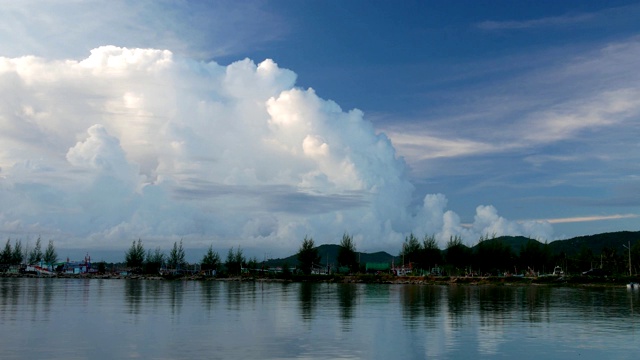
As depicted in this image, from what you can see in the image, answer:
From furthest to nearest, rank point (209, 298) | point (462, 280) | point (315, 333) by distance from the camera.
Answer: point (462, 280) → point (209, 298) → point (315, 333)

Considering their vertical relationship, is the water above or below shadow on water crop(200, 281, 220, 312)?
above

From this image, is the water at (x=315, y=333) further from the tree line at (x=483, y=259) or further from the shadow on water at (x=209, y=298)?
the tree line at (x=483, y=259)

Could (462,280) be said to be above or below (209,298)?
below

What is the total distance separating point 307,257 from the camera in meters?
170

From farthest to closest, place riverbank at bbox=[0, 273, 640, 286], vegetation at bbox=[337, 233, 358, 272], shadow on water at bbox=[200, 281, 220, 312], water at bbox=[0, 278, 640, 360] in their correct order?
1. vegetation at bbox=[337, 233, 358, 272]
2. riverbank at bbox=[0, 273, 640, 286]
3. shadow on water at bbox=[200, 281, 220, 312]
4. water at bbox=[0, 278, 640, 360]

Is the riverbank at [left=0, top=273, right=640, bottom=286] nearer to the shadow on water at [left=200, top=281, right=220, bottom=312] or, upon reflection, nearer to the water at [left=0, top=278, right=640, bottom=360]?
the shadow on water at [left=200, top=281, right=220, bottom=312]

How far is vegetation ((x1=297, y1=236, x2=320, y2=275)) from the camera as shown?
16975 centimetres

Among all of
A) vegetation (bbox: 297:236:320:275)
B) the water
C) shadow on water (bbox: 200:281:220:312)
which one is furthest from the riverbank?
the water

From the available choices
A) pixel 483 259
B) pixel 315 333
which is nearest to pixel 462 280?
pixel 483 259

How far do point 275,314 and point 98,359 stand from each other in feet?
72.8

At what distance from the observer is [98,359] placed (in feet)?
79.7

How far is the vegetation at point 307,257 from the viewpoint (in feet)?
557

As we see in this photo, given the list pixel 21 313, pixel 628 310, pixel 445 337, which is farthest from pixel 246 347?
pixel 628 310

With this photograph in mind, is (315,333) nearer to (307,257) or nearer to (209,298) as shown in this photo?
(209,298)
